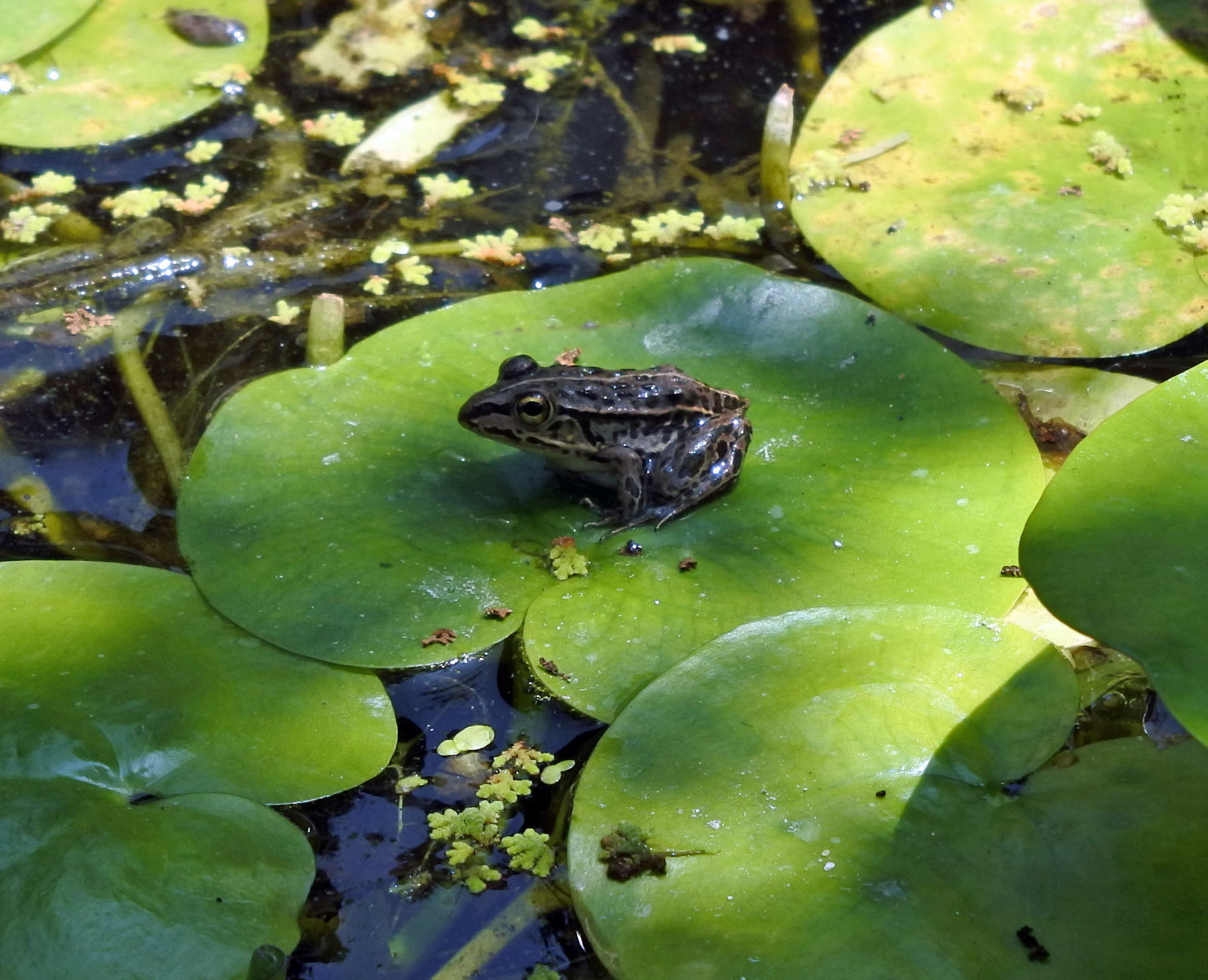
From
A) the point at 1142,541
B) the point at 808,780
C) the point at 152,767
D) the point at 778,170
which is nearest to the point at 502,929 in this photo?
the point at 808,780

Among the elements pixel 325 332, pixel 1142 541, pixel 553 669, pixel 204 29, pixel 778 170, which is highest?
pixel 204 29

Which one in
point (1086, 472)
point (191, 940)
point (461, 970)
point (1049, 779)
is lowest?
point (461, 970)

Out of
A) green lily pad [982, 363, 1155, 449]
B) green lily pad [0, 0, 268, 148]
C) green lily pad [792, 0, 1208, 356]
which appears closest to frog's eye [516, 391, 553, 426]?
green lily pad [792, 0, 1208, 356]

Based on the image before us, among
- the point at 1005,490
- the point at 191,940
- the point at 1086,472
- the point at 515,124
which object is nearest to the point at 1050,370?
the point at 1005,490

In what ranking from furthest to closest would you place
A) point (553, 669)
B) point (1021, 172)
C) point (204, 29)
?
point (204, 29) → point (1021, 172) → point (553, 669)

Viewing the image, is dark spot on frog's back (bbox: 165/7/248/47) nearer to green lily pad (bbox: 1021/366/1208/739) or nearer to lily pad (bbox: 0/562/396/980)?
lily pad (bbox: 0/562/396/980)

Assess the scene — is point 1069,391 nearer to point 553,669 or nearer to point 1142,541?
point 1142,541

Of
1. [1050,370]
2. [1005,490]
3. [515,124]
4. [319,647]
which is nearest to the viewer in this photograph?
[319,647]

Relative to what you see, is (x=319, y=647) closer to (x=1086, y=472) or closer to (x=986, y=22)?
(x=1086, y=472)
